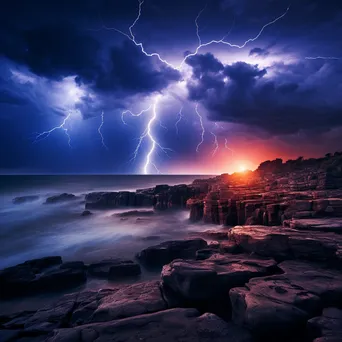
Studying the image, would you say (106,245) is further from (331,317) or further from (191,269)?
(331,317)

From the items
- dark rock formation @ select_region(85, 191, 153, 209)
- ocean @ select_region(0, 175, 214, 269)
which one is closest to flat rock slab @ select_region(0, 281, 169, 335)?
ocean @ select_region(0, 175, 214, 269)

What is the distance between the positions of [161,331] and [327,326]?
2.94 metres

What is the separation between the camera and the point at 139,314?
544 centimetres

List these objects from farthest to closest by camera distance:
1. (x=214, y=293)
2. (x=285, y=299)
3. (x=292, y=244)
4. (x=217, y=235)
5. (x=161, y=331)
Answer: (x=217, y=235), (x=292, y=244), (x=214, y=293), (x=285, y=299), (x=161, y=331)

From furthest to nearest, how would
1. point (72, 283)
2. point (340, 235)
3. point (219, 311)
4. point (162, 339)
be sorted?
point (72, 283), point (340, 235), point (219, 311), point (162, 339)

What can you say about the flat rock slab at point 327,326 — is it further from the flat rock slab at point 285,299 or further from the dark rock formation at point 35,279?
the dark rock formation at point 35,279

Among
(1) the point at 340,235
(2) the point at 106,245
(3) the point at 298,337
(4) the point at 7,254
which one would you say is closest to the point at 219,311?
(3) the point at 298,337

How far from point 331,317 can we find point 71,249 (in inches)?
594

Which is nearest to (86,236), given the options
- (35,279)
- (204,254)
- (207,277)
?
(35,279)

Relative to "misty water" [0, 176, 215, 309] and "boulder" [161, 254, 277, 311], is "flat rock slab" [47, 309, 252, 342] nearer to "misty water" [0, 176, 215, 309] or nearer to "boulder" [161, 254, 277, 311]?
"boulder" [161, 254, 277, 311]

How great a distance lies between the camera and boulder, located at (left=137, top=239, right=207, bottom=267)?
11.5 metres

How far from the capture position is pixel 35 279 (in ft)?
30.6

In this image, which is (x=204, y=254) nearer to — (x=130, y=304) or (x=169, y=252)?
(x=169, y=252)

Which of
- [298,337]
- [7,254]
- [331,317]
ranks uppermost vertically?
[331,317]
